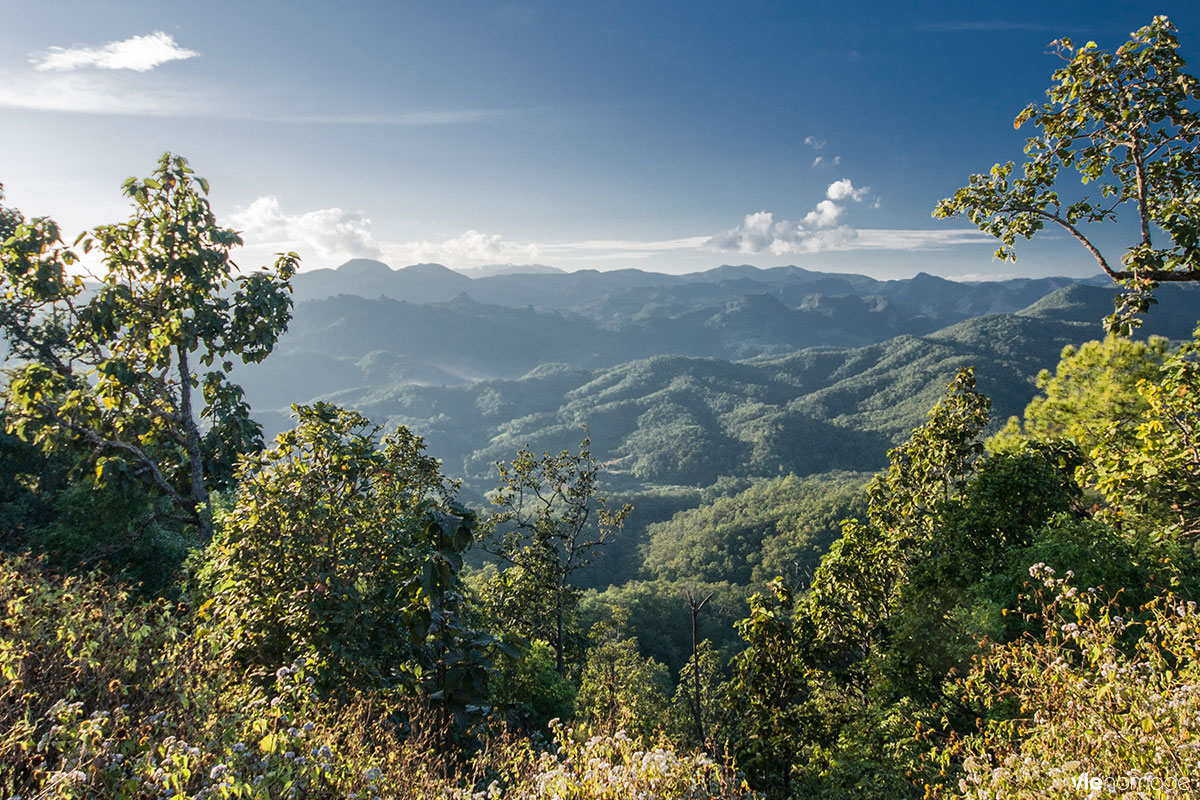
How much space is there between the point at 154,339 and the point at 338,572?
14.3 ft

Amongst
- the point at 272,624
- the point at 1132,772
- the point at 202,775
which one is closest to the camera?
the point at 1132,772

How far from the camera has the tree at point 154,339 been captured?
6.99m

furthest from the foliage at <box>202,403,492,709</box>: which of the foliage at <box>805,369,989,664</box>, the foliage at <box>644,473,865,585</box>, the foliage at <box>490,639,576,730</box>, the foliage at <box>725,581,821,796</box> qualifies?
the foliage at <box>644,473,865,585</box>

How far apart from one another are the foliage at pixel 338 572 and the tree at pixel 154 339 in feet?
8.76

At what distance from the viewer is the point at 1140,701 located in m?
3.67

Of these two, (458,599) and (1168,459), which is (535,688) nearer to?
(458,599)

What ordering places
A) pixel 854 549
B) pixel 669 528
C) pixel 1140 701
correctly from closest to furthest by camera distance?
pixel 1140 701, pixel 854 549, pixel 669 528

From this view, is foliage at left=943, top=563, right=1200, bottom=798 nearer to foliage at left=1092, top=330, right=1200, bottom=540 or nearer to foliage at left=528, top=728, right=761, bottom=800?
foliage at left=528, top=728, right=761, bottom=800

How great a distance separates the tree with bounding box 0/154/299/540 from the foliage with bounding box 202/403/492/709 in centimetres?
267

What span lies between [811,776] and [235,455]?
32.7 ft

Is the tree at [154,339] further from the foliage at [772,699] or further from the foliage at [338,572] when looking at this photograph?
the foliage at [772,699]

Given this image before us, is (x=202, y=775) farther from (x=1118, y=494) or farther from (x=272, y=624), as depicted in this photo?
(x=1118, y=494)

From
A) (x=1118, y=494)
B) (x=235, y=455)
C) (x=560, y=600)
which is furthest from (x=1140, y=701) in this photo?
(x=560, y=600)

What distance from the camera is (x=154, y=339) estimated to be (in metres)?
7.32
